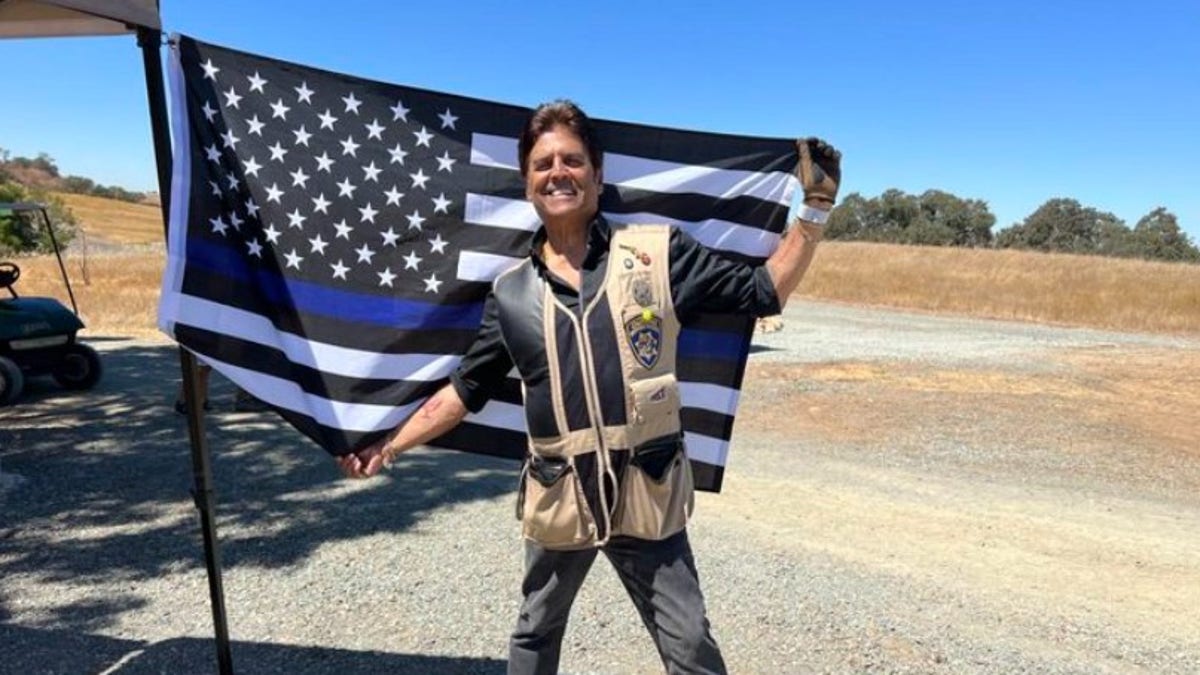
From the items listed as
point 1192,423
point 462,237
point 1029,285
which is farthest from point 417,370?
point 1029,285

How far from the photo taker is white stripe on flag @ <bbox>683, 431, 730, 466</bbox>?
310cm

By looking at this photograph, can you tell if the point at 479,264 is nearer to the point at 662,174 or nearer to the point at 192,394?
the point at 662,174

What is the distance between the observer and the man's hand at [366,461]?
9.34ft

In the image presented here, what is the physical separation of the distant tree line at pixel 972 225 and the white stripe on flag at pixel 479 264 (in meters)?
76.3

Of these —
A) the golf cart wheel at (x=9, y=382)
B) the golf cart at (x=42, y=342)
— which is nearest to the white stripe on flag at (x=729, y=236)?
the golf cart wheel at (x=9, y=382)

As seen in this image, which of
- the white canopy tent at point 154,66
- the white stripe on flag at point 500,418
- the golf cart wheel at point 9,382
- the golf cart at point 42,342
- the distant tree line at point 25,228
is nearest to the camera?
the white canopy tent at point 154,66

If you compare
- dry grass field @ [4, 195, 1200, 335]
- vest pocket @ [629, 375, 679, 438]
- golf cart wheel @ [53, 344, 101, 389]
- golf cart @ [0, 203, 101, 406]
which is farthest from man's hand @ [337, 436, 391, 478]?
dry grass field @ [4, 195, 1200, 335]

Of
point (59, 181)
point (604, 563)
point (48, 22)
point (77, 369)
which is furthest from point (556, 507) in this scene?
point (59, 181)

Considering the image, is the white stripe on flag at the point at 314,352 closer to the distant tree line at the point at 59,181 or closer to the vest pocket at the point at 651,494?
the vest pocket at the point at 651,494

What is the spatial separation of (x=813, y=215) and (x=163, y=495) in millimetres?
5291

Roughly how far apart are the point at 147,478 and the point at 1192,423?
1144 cm

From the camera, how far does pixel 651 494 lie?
228 centimetres

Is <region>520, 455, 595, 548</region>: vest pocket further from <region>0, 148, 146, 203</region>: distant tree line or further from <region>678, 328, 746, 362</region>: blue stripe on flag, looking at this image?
<region>0, 148, 146, 203</region>: distant tree line

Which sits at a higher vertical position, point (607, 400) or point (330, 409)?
point (607, 400)
